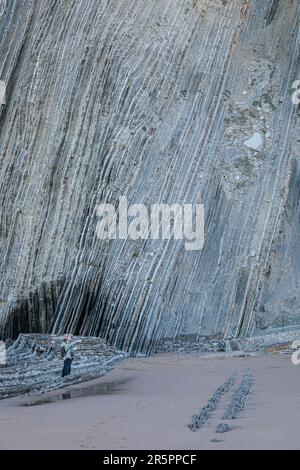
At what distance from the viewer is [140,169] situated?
23.7m

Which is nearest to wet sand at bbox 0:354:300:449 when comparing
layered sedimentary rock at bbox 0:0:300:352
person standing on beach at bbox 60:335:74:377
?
person standing on beach at bbox 60:335:74:377

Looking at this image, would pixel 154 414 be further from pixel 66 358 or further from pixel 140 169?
pixel 140 169

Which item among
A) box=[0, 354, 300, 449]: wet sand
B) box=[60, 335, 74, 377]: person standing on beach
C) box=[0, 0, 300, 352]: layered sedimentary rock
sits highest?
box=[0, 0, 300, 352]: layered sedimentary rock

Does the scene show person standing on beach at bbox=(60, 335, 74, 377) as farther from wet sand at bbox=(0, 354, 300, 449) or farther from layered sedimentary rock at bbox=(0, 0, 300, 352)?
layered sedimentary rock at bbox=(0, 0, 300, 352)

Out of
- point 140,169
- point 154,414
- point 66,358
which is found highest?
point 140,169

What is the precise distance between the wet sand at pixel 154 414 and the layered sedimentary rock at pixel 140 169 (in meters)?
6.93

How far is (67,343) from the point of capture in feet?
47.1

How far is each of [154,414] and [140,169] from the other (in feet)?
51.7

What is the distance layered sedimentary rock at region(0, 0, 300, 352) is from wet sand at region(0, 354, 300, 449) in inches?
273

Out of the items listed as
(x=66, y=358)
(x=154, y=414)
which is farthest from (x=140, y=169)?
(x=154, y=414)

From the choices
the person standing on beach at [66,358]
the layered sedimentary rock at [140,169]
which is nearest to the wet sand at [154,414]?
the person standing on beach at [66,358]

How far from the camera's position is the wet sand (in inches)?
257
